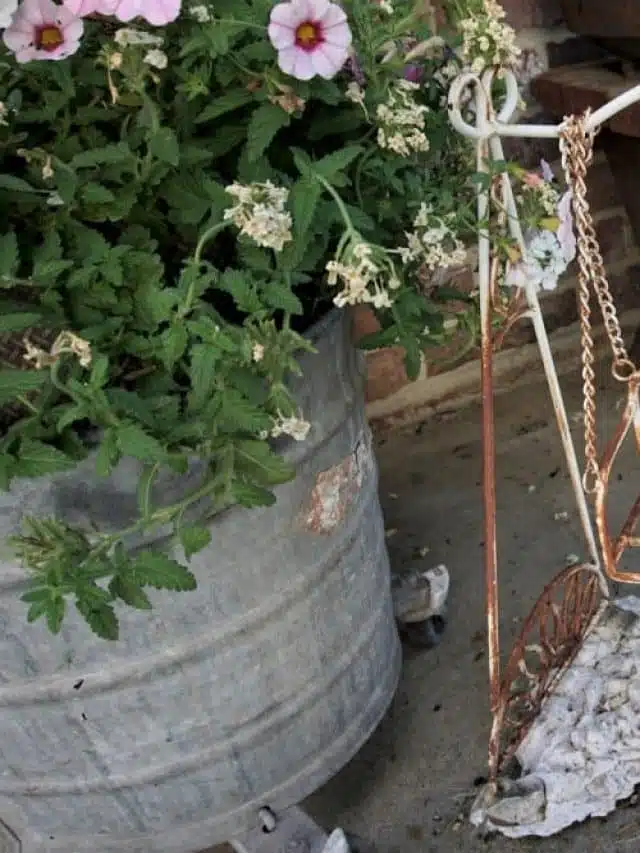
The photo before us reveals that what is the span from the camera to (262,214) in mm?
630

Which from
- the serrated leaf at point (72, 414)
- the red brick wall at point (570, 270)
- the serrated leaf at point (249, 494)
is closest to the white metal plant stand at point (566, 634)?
the serrated leaf at point (249, 494)

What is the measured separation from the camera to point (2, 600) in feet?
2.64

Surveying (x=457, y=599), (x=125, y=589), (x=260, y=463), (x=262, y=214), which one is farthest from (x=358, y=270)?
(x=457, y=599)

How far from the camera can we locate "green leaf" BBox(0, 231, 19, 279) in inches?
27.0

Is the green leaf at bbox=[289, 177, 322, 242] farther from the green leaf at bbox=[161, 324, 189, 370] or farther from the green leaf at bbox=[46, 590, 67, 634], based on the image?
the green leaf at bbox=[46, 590, 67, 634]

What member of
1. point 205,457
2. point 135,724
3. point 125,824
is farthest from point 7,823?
point 205,457

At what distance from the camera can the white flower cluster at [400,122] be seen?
0.72m

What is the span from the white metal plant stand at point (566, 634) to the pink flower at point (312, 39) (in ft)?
0.44

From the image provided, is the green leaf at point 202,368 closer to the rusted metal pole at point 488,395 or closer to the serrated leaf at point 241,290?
the serrated leaf at point 241,290

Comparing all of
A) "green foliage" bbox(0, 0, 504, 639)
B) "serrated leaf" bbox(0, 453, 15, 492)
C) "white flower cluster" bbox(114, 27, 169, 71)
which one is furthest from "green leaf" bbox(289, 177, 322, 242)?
"serrated leaf" bbox(0, 453, 15, 492)

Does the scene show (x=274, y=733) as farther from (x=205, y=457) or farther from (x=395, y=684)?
(x=205, y=457)

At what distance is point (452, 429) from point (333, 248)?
858 millimetres

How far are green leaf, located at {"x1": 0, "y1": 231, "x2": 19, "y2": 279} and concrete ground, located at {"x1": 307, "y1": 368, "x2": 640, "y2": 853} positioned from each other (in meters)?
0.65

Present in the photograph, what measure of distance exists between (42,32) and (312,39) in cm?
17
